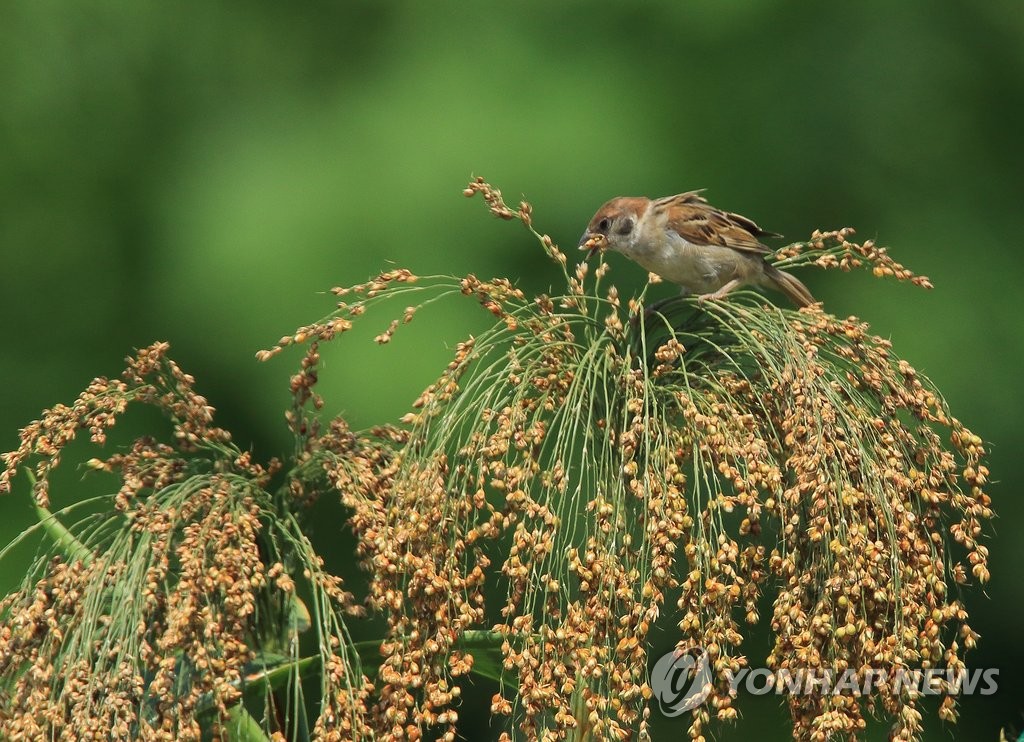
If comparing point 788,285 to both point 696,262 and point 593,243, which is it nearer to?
point 696,262

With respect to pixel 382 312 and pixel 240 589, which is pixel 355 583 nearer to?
pixel 382 312

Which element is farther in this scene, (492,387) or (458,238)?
(458,238)

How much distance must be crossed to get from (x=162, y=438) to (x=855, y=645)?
345 cm

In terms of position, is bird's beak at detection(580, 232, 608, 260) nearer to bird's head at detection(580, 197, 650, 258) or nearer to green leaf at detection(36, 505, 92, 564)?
bird's head at detection(580, 197, 650, 258)

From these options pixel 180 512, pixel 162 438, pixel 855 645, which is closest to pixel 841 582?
pixel 855 645

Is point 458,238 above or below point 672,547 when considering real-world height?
above

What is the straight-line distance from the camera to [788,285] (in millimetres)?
3174

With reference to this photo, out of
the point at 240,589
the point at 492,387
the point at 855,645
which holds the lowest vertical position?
the point at 240,589

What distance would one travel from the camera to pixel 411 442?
208 cm

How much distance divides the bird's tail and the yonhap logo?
118cm

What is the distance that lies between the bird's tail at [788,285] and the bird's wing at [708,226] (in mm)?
80

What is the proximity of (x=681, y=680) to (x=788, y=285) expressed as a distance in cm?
133

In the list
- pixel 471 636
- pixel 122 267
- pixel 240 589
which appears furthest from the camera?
pixel 122 267
